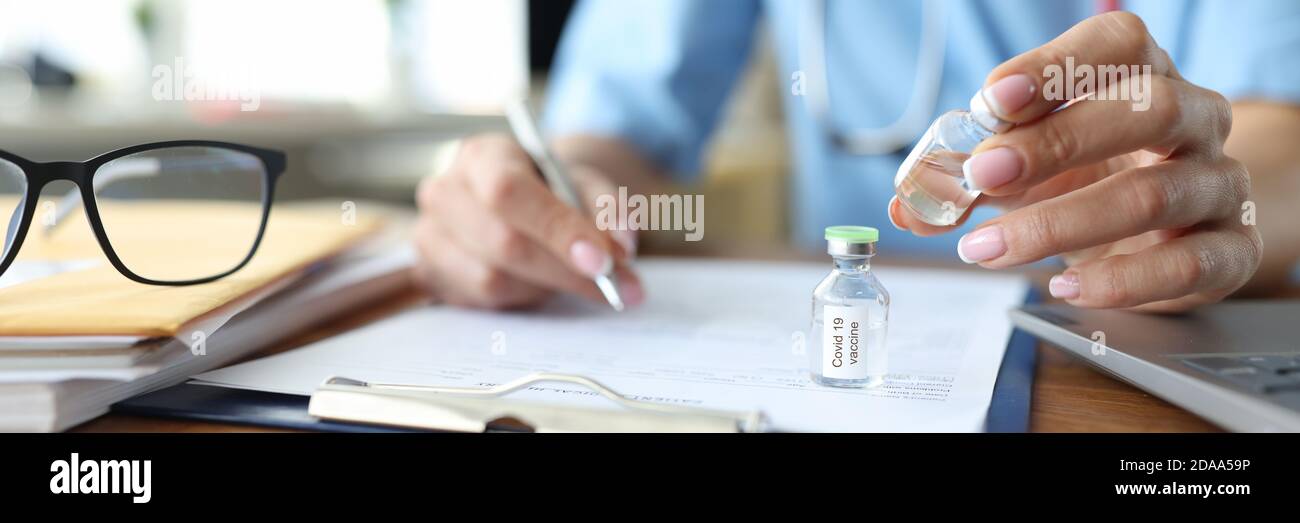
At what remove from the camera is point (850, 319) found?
1.39 feet

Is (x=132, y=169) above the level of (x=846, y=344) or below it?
above

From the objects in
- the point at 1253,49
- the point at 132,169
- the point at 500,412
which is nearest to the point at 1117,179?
the point at 500,412

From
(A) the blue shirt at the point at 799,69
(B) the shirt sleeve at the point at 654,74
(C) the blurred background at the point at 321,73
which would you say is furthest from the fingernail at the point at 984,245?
(C) the blurred background at the point at 321,73

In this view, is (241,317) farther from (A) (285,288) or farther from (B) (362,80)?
(B) (362,80)

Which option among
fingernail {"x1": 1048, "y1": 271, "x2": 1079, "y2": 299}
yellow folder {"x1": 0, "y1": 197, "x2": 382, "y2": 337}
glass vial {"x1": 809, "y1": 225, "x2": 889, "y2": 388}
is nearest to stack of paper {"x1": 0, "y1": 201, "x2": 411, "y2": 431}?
yellow folder {"x1": 0, "y1": 197, "x2": 382, "y2": 337}

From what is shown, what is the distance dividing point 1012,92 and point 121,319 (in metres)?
0.41

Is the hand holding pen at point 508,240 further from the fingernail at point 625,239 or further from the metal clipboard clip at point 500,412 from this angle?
the metal clipboard clip at point 500,412

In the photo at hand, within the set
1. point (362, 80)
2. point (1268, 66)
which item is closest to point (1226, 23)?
point (1268, 66)

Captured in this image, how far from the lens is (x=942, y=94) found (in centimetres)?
106

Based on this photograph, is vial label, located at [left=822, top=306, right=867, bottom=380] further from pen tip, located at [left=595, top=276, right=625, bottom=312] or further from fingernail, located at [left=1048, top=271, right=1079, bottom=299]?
pen tip, located at [left=595, top=276, right=625, bottom=312]

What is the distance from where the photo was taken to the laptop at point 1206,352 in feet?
1.11

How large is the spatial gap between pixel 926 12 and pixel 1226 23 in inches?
12.2

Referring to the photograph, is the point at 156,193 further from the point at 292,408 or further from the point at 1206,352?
the point at 1206,352
